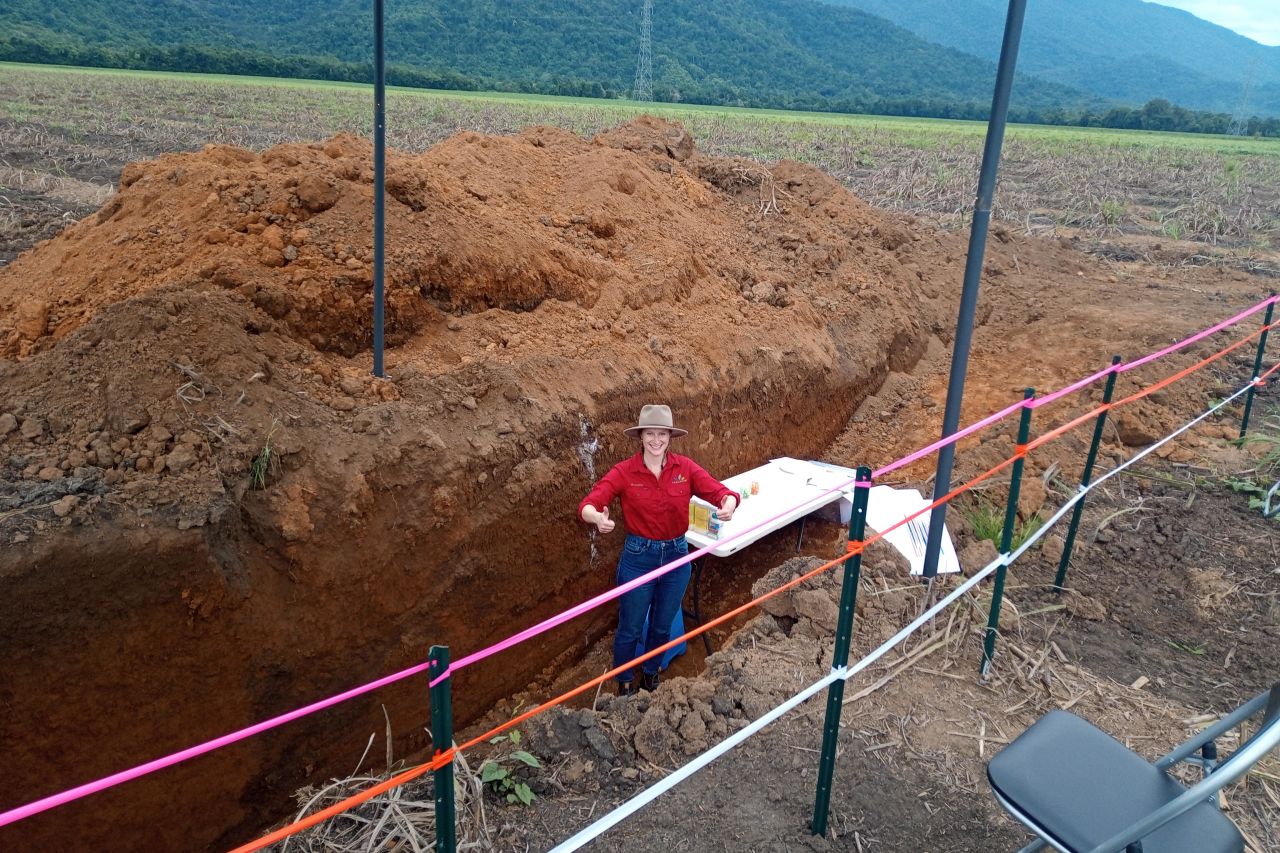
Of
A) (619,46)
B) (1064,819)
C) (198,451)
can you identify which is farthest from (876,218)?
(619,46)

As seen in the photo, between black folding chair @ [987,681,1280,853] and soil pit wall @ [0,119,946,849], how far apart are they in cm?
334

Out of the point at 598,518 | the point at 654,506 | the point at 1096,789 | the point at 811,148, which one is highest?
the point at 811,148

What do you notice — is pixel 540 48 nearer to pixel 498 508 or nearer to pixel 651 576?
pixel 498 508

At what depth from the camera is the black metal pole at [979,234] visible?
10.8 feet

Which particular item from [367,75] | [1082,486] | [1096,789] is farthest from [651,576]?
[367,75]

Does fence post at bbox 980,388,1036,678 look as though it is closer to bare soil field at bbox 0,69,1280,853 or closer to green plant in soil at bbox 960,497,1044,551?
bare soil field at bbox 0,69,1280,853

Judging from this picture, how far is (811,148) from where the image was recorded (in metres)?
28.0

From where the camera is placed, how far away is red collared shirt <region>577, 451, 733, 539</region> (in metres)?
4.50

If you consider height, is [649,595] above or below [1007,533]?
below

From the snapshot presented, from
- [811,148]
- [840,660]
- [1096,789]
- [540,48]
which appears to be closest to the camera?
[1096,789]

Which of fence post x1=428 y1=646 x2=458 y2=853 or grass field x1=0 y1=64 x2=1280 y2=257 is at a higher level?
grass field x1=0 y1=64 x2=1280 y2=257

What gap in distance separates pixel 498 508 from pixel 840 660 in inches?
106

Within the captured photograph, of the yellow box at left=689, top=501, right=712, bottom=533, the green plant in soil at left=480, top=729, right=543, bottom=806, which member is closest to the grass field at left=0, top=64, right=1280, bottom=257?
the yellow box at left=689, top=501, right=712, bottom=533

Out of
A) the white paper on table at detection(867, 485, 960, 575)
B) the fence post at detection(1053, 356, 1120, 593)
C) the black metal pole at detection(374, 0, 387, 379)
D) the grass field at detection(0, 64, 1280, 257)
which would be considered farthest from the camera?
the grass field at detection(0, 64, 1280, 257)
